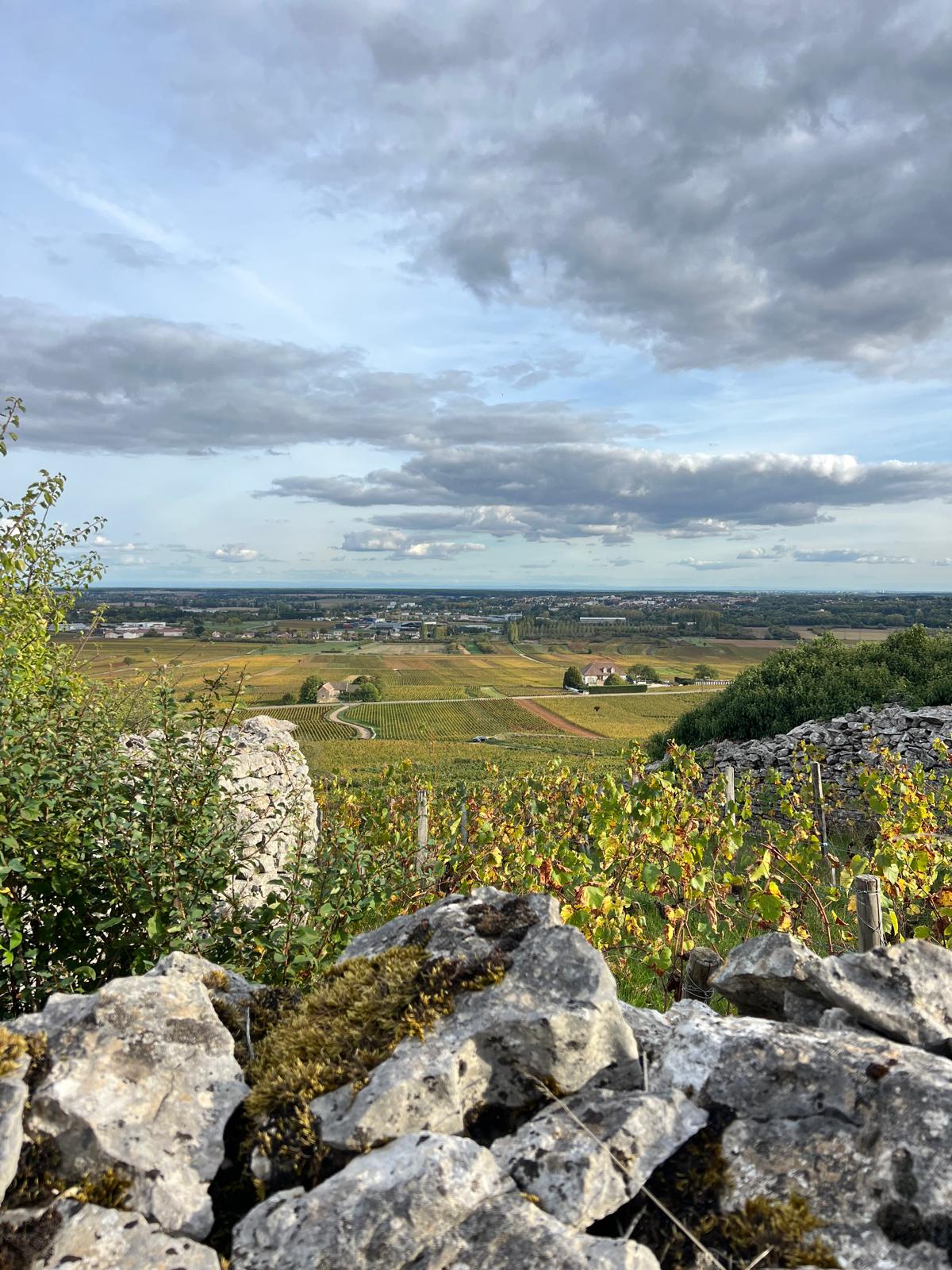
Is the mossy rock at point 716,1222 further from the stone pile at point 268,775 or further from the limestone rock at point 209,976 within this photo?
the stone pile at point 268,775

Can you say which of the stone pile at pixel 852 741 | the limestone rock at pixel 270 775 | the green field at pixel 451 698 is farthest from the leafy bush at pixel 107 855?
the stone pile at pixel 852 741

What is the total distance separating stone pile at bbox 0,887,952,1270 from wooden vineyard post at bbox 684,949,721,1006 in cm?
245

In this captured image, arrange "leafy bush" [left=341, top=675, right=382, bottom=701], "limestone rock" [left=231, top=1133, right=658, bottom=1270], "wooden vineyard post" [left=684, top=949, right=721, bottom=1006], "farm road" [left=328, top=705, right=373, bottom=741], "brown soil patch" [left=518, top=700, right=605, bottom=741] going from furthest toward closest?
1. "leafy bush" [left=341, top=675, right=382, bottom=701]
2. "brown soil patch" [left=518, top=700, right=605, bottom=741]
3. "farm road" [left=328, top=705, right=373, bottom=741]
4. "wooden vineyard post" [left=684, top=949, right=721, bottom=1006]
5. "limestone rock" [left=231, top=1133, right=658, bottom=1270]

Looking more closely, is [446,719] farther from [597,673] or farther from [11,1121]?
[11,1121]

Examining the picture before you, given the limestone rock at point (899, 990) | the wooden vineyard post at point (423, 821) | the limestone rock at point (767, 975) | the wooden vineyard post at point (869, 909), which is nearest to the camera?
the limestone rock at point (899, 990)

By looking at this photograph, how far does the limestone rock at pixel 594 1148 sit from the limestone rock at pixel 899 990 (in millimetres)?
951

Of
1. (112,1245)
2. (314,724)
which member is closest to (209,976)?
(112,1245)

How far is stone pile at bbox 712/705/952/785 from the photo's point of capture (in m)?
17.6

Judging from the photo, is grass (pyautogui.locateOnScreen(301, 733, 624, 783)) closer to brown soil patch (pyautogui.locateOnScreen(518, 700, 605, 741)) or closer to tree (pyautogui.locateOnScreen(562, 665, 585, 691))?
brown soil patch (pyautogui.locateOnScreen(518, 700, 605, 741))

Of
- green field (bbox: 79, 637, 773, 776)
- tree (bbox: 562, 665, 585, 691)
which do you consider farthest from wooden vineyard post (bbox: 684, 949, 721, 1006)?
tree (bbox: 562, 665, 585, 691)

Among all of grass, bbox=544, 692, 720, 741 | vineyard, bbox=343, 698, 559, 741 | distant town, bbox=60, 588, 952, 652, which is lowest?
vineyard, bbox=343, 698, 559, 741

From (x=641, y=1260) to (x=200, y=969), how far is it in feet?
7.78

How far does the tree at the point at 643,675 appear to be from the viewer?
110 meters

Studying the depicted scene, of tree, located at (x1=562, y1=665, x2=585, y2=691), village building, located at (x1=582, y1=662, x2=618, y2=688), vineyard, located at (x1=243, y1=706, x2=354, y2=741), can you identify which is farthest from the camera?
village building, located at (x1=582, y1=662, x2=618, y2=688)
